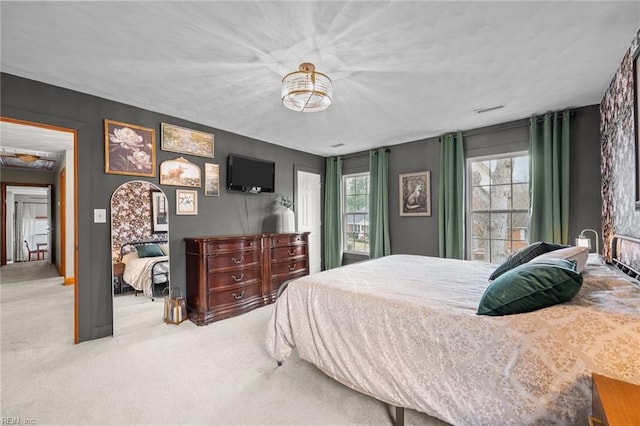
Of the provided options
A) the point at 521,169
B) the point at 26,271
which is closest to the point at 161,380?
the point at 521,169

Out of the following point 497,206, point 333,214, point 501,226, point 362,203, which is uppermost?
point 362,203

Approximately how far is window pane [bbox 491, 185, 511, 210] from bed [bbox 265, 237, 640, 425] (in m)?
1.72

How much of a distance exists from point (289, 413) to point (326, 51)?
2.53 metres

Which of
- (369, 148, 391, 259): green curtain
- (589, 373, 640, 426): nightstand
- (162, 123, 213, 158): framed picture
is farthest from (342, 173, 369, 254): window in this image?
(589, 373, 640, 426): nightstand

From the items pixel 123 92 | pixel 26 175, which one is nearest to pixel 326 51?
pixel 123 92

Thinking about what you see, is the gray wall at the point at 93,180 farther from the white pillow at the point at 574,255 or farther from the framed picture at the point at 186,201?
the white pillow at the point at 574,255

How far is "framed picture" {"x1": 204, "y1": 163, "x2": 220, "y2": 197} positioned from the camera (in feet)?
12.2

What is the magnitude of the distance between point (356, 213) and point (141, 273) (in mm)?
3702

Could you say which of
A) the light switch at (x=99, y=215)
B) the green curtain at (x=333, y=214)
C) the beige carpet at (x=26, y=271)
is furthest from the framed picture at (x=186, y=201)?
the beige carpet at (x=26, y=271)

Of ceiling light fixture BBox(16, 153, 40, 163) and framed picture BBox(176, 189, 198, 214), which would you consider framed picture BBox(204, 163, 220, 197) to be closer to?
framed picture BBox(176, 189, 198, 214)

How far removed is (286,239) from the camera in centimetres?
411

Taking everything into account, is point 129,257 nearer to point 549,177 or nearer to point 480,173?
point 480,173

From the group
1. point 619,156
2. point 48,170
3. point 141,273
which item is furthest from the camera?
point 48,170

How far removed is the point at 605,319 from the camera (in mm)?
1098
